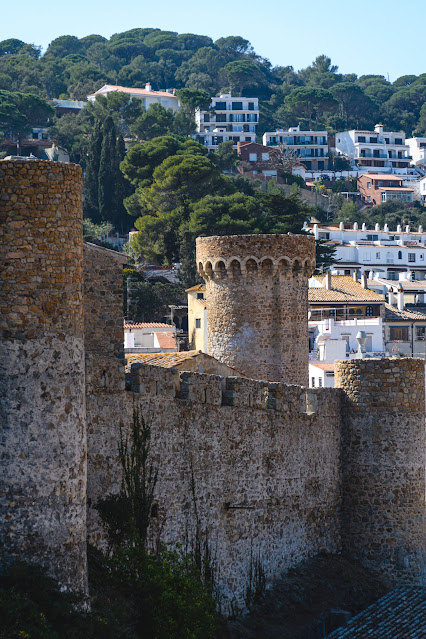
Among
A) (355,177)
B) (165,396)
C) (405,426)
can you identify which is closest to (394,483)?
(405,426)

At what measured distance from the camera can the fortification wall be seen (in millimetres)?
20641

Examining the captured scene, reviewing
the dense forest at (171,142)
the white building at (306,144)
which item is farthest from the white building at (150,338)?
the white building at (306,144)

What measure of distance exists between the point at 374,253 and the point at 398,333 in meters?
29.4

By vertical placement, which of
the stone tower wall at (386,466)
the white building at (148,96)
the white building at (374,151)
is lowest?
the stone tower wall at (386,466)

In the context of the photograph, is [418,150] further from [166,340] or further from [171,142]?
[166,340]

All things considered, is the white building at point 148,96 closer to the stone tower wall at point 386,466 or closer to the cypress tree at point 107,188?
the cypress tree at point 107,188

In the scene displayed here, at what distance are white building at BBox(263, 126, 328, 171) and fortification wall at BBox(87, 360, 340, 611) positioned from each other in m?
131

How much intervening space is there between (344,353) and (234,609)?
3609 cm

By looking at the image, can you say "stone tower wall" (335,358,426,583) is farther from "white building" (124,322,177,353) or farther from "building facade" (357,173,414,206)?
"building facade" (357,173,414,206)

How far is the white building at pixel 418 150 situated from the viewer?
553 feet

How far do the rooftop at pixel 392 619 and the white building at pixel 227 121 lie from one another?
122983mm

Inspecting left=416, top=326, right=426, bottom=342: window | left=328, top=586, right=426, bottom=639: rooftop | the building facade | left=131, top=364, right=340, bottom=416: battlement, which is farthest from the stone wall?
the building facade

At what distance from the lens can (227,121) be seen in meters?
160

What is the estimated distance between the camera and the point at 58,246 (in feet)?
54.2
